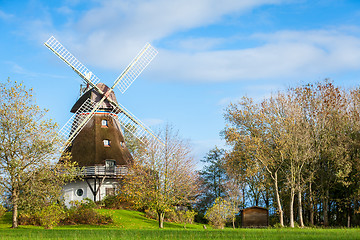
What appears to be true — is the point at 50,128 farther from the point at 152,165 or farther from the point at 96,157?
the point at 96,157

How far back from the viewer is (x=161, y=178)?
32750 mm

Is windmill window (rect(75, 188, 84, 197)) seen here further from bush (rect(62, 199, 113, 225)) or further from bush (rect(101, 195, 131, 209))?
bush (rect(62, 199, 113, 225))

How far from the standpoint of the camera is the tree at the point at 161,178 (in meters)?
31.7

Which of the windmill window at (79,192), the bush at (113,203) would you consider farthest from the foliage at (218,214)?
the windmill window at (79,192)

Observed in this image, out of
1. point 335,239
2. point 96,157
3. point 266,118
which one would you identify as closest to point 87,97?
point 96,157

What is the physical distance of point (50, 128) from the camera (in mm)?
28359

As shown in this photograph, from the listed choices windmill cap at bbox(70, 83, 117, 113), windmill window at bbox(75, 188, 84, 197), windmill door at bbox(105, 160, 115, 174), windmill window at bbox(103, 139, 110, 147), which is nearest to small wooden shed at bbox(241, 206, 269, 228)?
windmill door at bbox(105, 160, 115, 174)

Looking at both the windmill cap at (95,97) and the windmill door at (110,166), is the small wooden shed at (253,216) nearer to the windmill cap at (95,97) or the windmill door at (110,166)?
the windmill door at (110,166)

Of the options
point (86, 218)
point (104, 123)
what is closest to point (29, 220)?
point (86, 218)

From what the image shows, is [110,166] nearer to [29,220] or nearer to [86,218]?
[86,218]

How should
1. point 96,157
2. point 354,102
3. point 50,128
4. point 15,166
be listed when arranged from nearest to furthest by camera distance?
point 15,166
point 50,128
point 354,102
point 96,157

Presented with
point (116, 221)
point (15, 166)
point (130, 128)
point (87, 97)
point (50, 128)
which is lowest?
point (116, 221)

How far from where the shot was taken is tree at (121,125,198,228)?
104 ft

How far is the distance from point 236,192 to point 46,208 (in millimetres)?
30146
